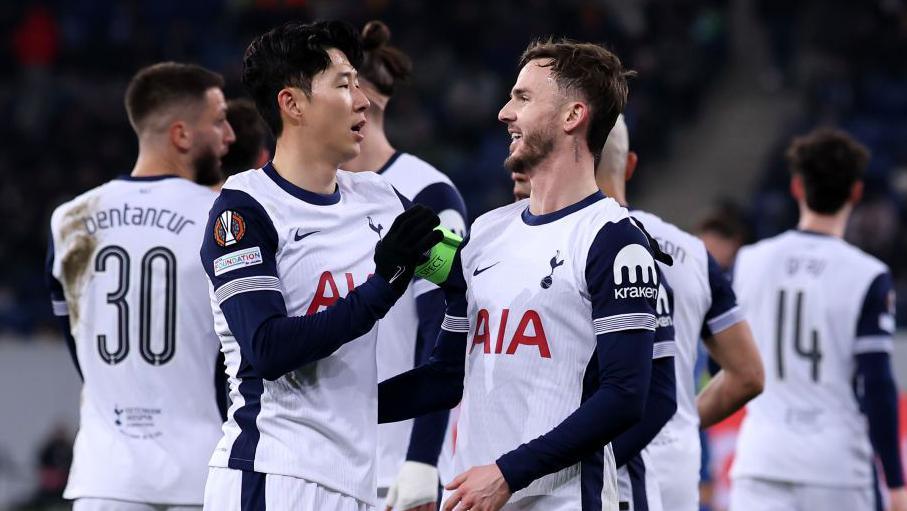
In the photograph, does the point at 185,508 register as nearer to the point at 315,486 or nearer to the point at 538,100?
the point at 315,486

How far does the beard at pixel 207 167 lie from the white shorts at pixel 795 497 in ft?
9.90

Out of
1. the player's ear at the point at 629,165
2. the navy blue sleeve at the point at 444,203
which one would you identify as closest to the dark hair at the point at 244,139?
the navy blue sleeve at the point at 444,203

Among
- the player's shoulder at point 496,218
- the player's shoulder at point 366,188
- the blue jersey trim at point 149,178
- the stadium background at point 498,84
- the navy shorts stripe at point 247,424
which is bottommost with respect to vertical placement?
the navy shorts stripe at point 247,424

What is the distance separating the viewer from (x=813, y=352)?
650 centimetres

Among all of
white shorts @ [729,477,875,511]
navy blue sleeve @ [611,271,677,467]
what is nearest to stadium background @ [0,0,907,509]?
white shorts @ [729,477,875,511]

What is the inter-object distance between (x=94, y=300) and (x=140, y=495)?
75 cm

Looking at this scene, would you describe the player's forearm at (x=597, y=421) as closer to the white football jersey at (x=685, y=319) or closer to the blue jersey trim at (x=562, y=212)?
the blue jersey trim at (x=562, y=212)

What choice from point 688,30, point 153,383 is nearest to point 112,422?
point 153,383

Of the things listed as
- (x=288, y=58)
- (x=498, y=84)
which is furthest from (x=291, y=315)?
(x=498, y=84)

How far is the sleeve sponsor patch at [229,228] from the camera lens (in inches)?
142

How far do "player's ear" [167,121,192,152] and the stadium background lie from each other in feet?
31.7

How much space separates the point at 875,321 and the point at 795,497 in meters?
0.93

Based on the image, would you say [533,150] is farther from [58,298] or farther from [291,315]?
[58,298]

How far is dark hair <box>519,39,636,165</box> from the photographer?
146 inches
